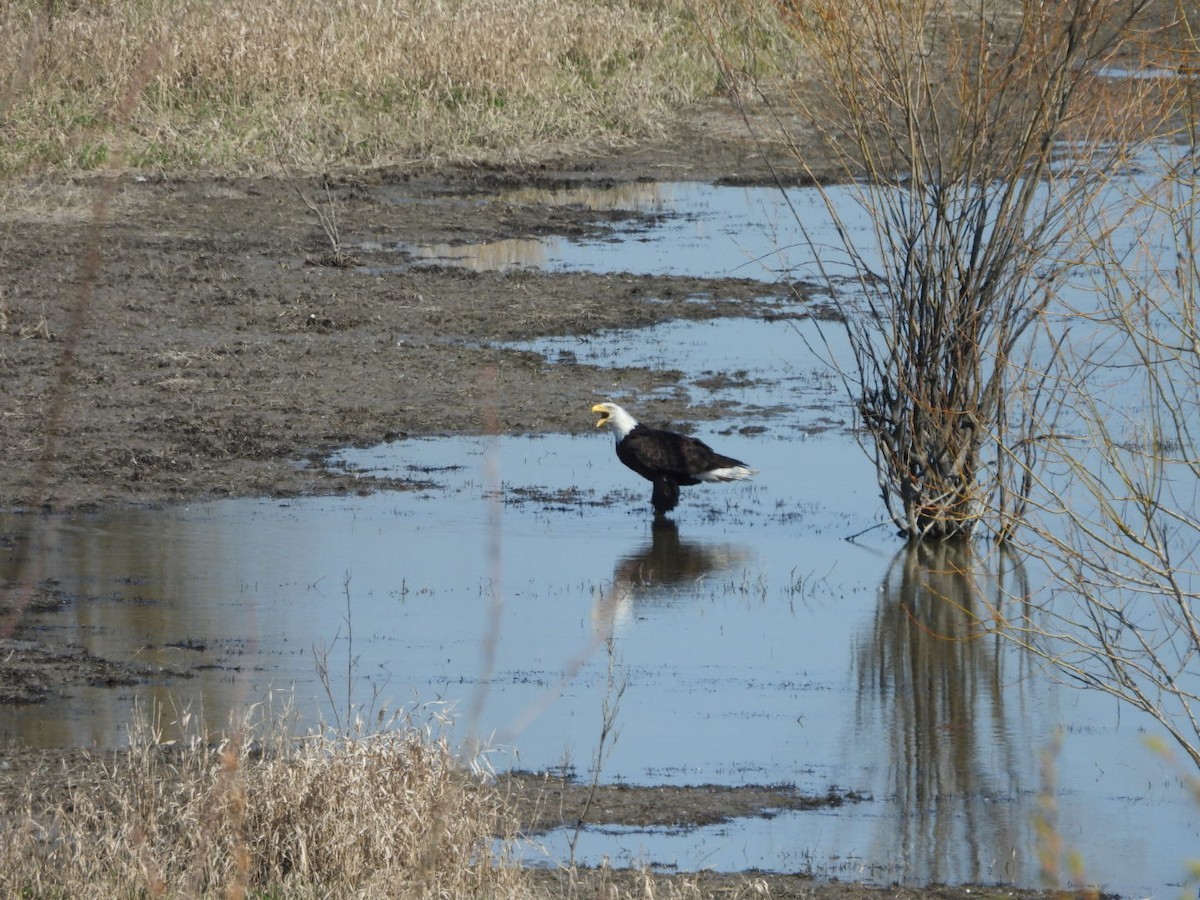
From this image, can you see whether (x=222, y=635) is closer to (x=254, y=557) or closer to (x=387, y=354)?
(x=254, y=557)

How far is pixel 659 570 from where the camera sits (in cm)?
988

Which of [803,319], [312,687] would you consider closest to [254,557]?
[312,687]

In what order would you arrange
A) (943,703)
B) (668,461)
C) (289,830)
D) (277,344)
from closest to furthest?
(289,830)
(943,703)
(668,461)
(277,344)

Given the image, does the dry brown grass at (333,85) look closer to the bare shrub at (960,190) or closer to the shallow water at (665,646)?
the shallow water at (665,646)

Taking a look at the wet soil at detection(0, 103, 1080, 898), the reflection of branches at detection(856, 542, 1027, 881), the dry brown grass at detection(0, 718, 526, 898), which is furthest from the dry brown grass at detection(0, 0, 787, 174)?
the dry brown grass at detection(0, 718, 526, 898)

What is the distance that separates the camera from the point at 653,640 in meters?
8.82

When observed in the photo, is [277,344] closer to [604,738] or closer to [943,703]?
[943,703]

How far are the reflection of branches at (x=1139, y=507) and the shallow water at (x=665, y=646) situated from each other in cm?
37

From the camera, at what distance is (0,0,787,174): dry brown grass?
2089 centimetres

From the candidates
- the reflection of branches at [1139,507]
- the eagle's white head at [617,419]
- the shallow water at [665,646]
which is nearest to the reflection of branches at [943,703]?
the shallow water at [665,646]

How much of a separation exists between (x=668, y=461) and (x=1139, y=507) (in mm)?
4942

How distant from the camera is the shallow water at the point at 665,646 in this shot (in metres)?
6.69

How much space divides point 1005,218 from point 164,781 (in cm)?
541

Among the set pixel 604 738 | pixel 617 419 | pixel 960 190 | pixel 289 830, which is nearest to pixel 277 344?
pixel 617 419
